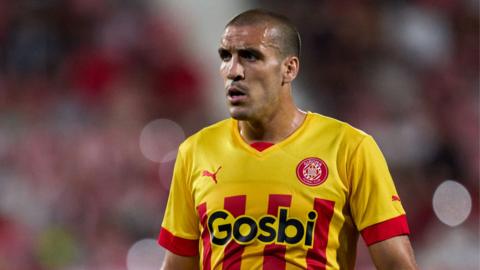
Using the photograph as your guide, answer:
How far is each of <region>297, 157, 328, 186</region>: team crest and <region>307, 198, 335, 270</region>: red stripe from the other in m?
0.07

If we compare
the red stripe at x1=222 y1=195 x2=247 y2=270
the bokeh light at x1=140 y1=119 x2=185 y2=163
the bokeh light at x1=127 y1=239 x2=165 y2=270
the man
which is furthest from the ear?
the bokeh light at x1=140 y1=119 x2=185 y2=163

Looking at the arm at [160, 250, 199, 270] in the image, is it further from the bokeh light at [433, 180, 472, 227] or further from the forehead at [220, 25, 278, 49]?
the bokeh light at [433, 180, 472, 227]

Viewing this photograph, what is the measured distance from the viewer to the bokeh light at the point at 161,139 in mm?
7629

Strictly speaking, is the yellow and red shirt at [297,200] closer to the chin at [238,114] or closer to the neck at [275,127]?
the neck at [275,127]

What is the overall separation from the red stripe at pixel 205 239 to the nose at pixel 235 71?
470mm

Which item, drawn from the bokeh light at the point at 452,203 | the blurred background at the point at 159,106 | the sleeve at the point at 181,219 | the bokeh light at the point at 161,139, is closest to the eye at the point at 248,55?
the sleeve at the point at 181,219

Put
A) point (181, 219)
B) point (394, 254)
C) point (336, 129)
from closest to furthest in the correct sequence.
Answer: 1. point (394, 254)
2. point (336, 129)
3. point (181, 219)

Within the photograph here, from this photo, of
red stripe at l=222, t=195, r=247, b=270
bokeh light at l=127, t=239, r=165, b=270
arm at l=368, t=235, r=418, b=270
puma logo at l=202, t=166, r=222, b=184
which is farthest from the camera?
bokeh light at l=127, t=239, r=165, b=270

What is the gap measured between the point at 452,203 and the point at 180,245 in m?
3.58

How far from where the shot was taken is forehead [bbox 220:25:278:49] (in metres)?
3.59

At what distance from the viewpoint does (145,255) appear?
6961 mm

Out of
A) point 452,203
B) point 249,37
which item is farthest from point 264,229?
point 452,203

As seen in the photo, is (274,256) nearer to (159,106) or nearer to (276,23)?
(276,23)

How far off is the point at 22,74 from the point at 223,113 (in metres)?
1.75
